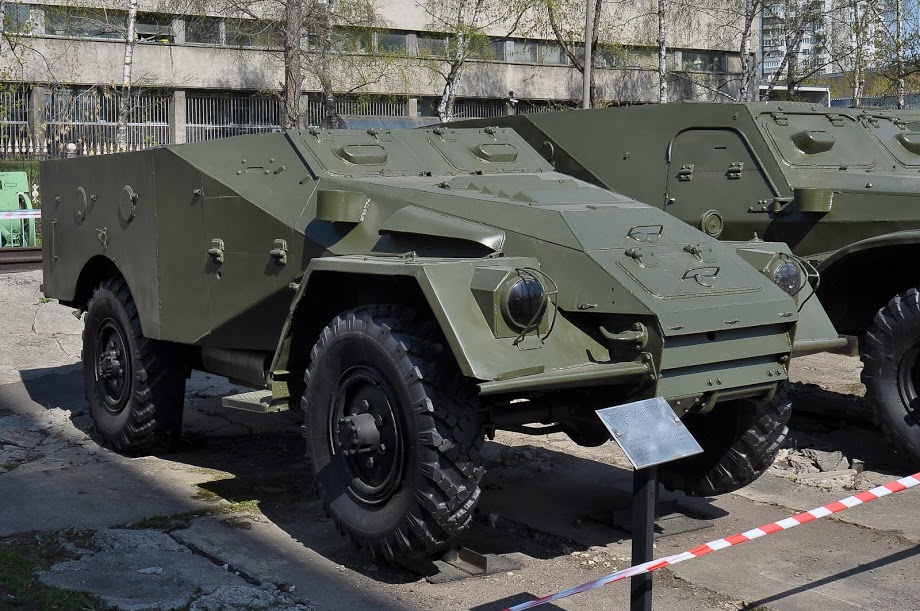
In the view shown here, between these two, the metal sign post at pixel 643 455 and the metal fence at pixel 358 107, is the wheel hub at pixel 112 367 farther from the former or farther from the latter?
the metal fence at pixel 358 107

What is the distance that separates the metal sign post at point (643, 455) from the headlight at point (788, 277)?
4.86 ft

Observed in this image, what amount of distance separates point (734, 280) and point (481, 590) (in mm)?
1550

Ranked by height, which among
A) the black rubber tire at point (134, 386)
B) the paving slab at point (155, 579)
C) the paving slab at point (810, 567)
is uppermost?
the black rubber tire at point (134, 386)

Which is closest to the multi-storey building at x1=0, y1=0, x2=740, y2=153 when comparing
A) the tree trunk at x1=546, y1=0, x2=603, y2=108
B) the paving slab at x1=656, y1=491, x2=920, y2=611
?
the tree trunk at x1=546, y1=0, x2=603, y2=108

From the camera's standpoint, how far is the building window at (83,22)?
23.4 m

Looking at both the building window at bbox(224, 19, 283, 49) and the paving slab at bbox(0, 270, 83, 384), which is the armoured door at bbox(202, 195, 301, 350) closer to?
the paving slab at bbox(0, 270, 83, 384)

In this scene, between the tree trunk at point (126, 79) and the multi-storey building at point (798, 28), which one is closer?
the tree trunk at point (126, 79)

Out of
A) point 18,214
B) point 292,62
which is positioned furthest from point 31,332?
point 292,62

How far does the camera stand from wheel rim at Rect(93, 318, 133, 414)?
6871mm

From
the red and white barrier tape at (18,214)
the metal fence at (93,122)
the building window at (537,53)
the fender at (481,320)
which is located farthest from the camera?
the building window at (537,53)

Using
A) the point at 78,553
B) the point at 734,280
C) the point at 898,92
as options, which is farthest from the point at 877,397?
the point at 898,92

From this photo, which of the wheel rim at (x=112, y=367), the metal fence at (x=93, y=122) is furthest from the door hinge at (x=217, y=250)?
the metal fence at (x=93, y=122)

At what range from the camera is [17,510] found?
18.6 feet

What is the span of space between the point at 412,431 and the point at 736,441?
165 cm
